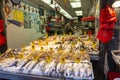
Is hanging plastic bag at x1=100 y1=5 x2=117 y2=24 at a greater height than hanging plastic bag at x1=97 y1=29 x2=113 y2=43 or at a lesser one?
greater

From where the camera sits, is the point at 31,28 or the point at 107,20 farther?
the point at 31,28

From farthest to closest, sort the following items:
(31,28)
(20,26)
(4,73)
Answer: (31,28) → (20,26) → (4,73)

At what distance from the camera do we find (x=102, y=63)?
3.88 m

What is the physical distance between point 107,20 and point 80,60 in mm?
1297

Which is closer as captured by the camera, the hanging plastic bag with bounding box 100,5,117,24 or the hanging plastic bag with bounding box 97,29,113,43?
the hanging plastic bag with bounding box 100,5,117,24

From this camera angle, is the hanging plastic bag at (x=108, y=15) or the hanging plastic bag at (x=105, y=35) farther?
the hanging plastic bag at (x=105, y=35)

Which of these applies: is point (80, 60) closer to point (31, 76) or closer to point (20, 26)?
point (31, 76)

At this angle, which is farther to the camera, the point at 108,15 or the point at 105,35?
the point at 105,35

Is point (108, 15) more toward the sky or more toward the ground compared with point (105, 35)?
more toward the sky

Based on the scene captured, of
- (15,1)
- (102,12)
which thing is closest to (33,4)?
(15,1)

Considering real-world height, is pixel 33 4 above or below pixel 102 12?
above

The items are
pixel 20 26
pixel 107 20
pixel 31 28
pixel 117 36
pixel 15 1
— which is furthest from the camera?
pixel 31 28

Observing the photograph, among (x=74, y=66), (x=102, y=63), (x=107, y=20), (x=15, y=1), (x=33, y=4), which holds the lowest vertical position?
(x=102, y=63)

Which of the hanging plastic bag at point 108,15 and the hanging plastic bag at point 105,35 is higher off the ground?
the hanging plastic bag at point 108,15
